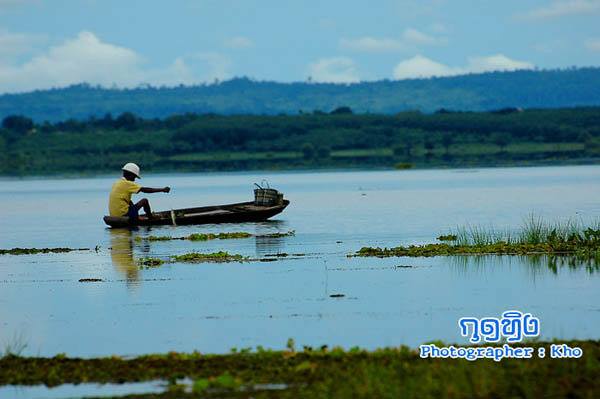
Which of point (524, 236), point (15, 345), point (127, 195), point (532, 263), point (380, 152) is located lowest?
point (380, 152)

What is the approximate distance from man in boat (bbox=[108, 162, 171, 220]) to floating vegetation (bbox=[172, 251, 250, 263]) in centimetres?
769

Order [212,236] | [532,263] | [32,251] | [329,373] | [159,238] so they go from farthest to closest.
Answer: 1. [212,236]
2. [159,238]
3. [32,251]
4. [532,263]
5. [329,373]

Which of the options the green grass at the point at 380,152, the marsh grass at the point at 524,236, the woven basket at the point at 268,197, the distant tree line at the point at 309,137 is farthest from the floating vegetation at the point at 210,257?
the green grass at the point at 380,152

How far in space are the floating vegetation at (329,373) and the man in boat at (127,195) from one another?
18859 millimetres

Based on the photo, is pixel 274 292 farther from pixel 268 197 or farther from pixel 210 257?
pixel 268 197

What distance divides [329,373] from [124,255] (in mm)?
14864

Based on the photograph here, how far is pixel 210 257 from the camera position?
80.6 feet

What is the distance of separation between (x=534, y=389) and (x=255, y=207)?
85.1 ft

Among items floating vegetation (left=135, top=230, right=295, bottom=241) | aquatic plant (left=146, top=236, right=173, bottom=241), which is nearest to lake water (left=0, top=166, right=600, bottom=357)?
floating vegetation (left=135, top=230, right=295, bottom=241)

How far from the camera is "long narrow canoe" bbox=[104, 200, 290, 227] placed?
33781mm

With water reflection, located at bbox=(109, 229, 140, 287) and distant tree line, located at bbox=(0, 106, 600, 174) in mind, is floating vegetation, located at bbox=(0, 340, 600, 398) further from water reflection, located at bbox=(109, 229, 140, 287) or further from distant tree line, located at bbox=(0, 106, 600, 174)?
distant tree line, located at bbox=(0, 106, 600, 174)

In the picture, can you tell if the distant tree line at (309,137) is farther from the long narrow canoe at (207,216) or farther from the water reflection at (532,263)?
the water reflection at (532,263)

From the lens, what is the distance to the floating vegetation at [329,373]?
11078mm

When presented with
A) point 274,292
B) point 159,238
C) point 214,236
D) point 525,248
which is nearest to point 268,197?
point 214,236
